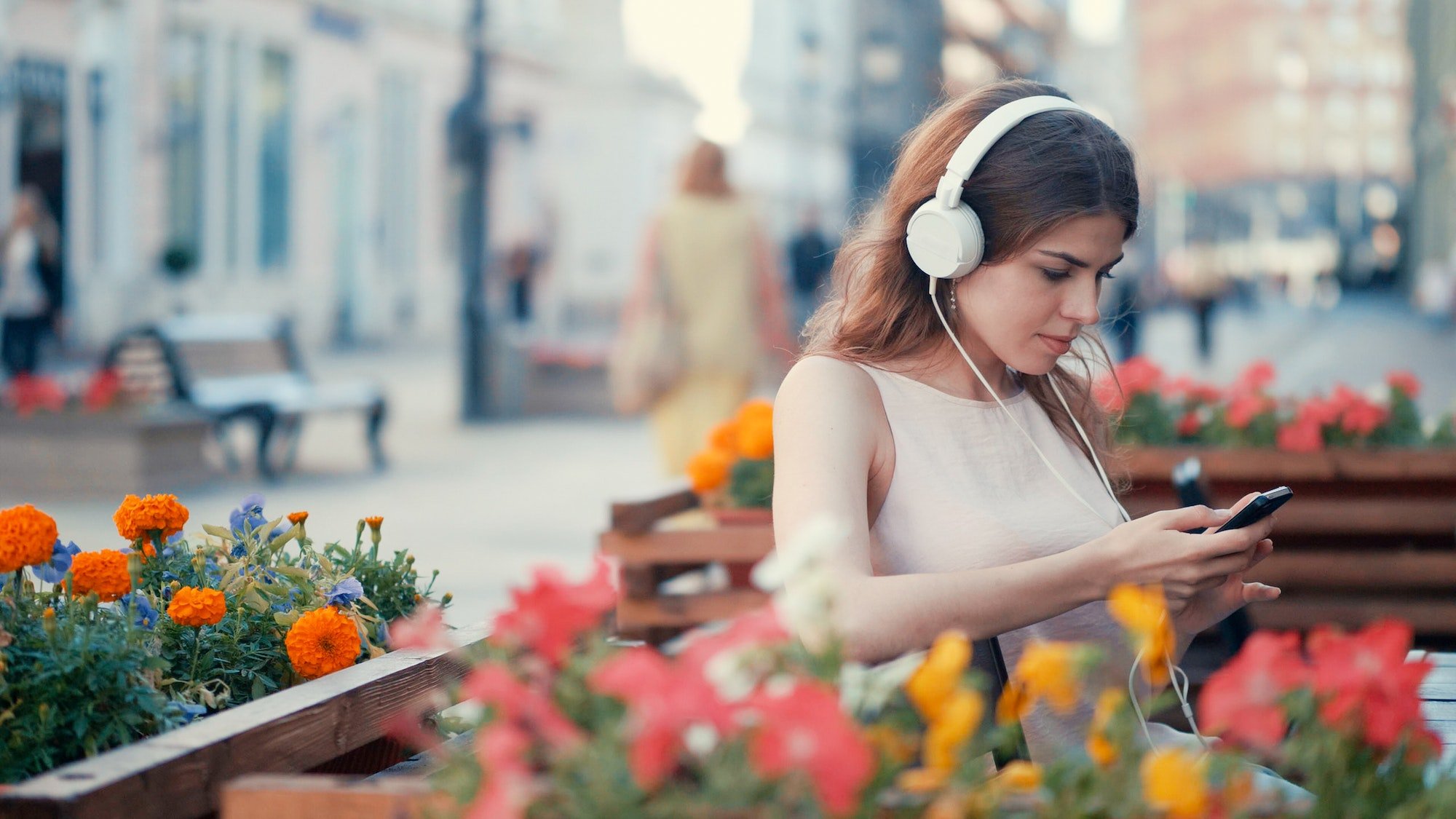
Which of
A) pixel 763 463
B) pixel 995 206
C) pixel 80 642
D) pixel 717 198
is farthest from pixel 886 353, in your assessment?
pixel 717 198

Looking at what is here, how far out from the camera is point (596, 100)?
35.8 m

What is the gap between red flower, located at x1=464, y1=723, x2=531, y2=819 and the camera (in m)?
1.08

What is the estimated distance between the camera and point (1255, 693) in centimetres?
117

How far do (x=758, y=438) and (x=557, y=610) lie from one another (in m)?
3.34

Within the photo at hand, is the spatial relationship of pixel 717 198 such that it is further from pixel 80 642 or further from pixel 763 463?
pixel 80 642

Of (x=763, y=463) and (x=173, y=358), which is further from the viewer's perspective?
(x=173, y=358)

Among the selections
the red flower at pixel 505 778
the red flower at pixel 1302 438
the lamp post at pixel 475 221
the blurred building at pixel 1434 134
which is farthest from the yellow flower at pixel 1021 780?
the blurred building at pixel 1434 134

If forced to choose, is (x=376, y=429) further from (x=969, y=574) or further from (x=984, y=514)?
(x=969, y=574)

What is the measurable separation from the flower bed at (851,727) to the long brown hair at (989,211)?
3.64 feet

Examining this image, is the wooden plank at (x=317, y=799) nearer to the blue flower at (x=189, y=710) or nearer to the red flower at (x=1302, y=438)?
the blue flower at (x=189, y=710)

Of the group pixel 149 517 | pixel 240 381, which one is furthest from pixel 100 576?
pixel 240 381

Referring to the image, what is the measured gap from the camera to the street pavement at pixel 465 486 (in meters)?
7.66

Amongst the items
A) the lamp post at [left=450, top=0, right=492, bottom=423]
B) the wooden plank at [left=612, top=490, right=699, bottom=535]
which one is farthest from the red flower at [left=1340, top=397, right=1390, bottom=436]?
the lamp post at [left=450, top=0, right=492, bottom=423]

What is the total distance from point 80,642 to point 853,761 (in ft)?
3.67
